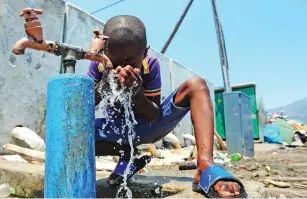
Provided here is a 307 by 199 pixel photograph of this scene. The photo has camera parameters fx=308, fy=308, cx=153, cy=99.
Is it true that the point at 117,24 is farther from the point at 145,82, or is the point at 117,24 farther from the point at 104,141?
the point at 104,141

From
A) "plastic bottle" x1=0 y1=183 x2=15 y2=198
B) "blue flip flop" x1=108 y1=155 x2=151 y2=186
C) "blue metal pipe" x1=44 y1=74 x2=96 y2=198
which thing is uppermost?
"blue metal pipe" x1=44 y1=74 x2=96 y2=198

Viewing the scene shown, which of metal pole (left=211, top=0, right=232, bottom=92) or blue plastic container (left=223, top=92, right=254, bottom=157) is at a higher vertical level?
metal pole (left=211, top=0, right=232, bottom=92)

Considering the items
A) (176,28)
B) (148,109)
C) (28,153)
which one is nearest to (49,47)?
(148,109)

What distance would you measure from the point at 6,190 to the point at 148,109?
3.56 ft

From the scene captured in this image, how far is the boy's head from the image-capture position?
1.55 metres

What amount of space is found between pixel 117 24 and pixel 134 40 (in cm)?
14

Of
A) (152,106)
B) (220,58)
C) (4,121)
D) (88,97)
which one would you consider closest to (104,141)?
(152,106)

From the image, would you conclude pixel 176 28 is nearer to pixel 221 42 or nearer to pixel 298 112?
pixel 221 42

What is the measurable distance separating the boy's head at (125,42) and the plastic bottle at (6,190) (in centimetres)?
115

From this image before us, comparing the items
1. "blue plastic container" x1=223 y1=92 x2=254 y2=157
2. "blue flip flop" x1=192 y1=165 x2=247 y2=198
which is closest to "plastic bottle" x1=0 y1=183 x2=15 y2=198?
"blue flip flop" x1=192 y1=165 x2=247 y2=198

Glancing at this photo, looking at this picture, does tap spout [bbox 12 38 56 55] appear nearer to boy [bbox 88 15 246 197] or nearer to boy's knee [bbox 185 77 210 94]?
boy [bbox 88 15 246 197]

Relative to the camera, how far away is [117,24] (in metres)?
1.62

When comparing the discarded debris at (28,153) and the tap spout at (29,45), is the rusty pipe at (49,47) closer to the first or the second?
the tap spout at (29,45)

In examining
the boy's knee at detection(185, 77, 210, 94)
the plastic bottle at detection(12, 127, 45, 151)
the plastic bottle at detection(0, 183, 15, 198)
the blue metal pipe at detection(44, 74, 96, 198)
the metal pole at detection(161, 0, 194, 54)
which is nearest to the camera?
the blue metal pipe at detection(44, 74, 96, 198)
